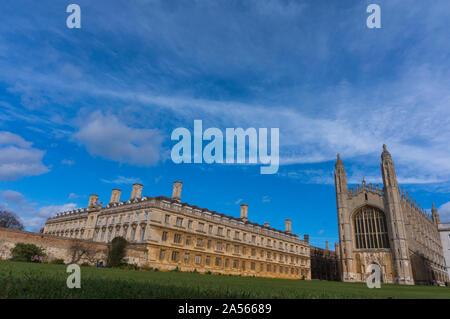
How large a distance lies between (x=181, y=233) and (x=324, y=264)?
5351 centimetres

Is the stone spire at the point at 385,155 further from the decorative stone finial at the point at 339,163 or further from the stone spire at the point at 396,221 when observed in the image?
the decorative stone finial at the point at 339,163

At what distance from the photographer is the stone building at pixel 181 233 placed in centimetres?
3538

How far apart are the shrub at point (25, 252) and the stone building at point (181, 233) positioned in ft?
39.1

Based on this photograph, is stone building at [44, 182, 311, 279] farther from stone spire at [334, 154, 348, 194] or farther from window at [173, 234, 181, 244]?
stone spire at [334, 154, 348, 194]

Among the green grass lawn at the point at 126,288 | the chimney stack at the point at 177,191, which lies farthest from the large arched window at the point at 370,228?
the green grass lawn at the point at 126,288

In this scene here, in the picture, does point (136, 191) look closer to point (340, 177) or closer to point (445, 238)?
point (340, 177)

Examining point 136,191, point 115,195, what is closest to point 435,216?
point 136,191

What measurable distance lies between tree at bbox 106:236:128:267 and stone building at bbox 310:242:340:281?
184 feet

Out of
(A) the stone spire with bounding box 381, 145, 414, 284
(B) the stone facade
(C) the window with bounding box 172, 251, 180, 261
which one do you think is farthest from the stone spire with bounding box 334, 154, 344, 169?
(B) the stone facade

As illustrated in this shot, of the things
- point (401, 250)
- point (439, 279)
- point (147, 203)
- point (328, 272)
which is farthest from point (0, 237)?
point (439, 279)

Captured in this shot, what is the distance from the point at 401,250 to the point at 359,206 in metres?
10.4

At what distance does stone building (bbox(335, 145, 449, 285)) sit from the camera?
49.2 metres

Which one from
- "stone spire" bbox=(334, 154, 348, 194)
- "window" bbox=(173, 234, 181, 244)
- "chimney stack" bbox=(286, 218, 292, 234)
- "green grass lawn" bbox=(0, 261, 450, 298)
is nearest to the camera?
"green grass lawn" bbox=(0, 261, 450, 298)
